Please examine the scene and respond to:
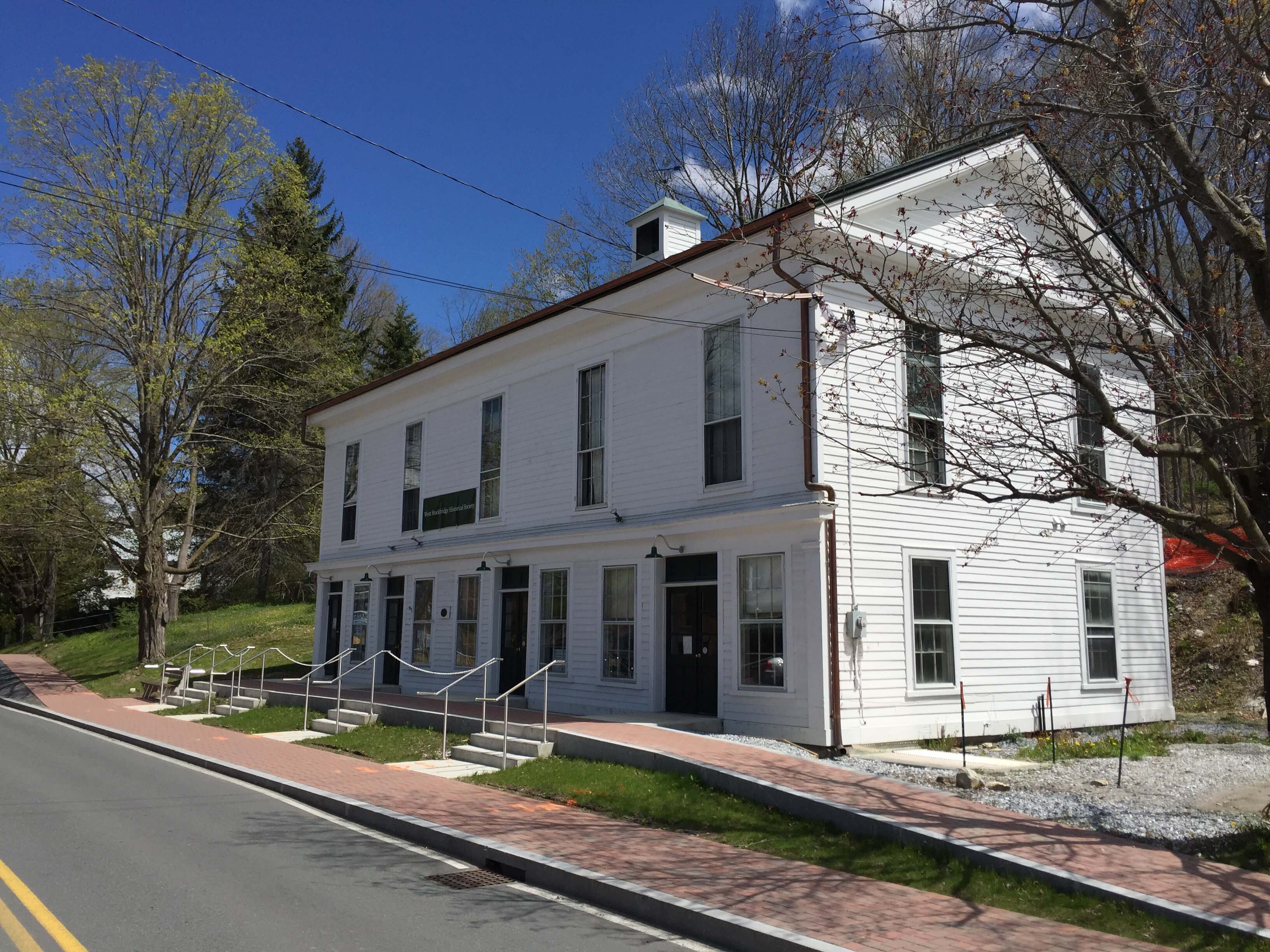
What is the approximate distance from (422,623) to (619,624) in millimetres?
6879

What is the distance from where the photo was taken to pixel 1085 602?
1616cm

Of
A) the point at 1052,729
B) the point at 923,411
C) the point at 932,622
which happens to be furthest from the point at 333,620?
the point at 1052,729

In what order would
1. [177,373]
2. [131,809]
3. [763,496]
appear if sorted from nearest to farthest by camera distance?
[131,809] → [763,496] → [177,373]

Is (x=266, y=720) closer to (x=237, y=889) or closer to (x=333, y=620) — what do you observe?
(x=333, y=620)

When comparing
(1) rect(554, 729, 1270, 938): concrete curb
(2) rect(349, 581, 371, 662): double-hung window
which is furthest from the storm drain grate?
(2) rect(349, 581, 371, 662): double-hung window

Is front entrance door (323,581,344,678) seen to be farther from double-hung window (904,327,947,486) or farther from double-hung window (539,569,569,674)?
double-hung window (904,327,947,486)

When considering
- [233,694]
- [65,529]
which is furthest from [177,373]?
[233,694]

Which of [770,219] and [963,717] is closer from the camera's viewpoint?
[963,717]

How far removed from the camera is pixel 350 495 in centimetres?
2522

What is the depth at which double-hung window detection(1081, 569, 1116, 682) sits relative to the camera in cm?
1609

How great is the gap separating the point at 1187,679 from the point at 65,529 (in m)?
28.8

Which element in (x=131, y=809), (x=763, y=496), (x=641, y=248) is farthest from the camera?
(x=641, y=248)

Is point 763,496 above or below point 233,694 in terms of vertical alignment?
above

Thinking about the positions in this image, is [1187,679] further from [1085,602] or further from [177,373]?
[177,373]
